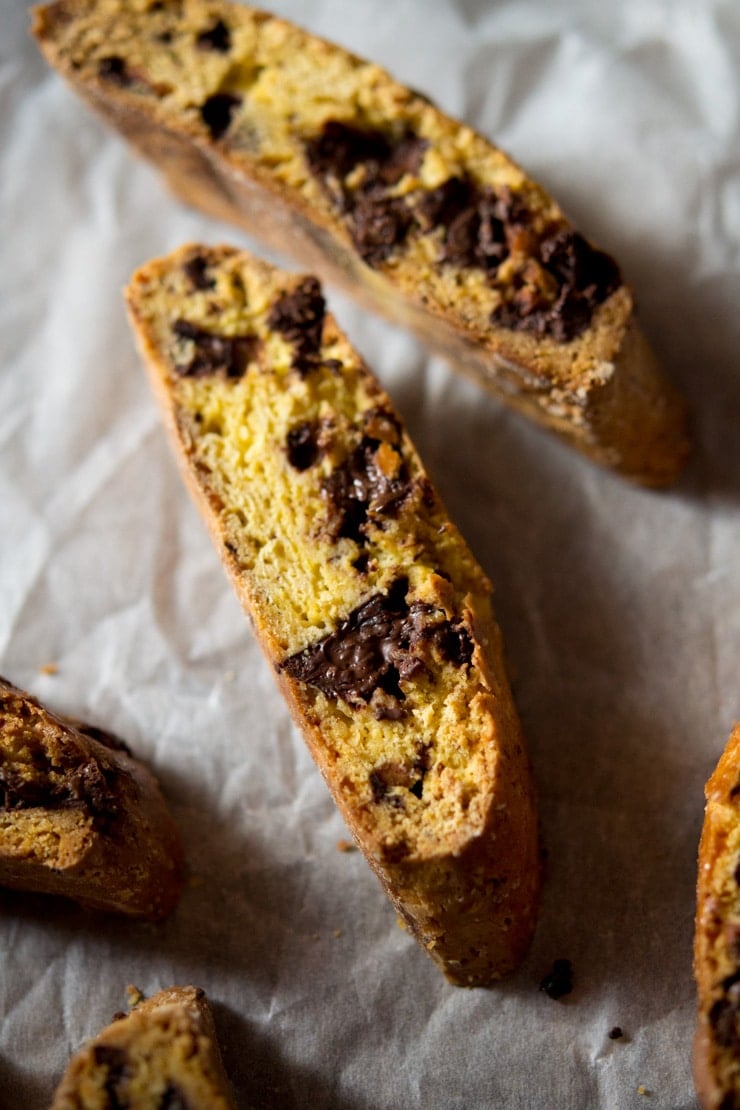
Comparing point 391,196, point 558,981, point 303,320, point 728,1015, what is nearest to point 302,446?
point 303,320

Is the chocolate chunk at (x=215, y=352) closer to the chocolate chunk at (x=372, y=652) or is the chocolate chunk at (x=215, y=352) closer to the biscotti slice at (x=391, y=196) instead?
the biscotti slice at (x=391, y=196)

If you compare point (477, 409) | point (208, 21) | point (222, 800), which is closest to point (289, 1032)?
point (222, 800)

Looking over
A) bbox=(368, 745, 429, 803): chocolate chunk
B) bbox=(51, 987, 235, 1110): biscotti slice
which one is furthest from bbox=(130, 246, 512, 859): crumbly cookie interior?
bbox=(51, 987, 235, 1110): biscotti slice

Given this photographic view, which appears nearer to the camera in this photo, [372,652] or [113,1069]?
Result: [113,1069]

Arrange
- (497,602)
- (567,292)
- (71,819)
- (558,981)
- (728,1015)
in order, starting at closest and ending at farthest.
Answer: (728,1015) < (71,819) < (558,981) < (567,292) < (497,602)

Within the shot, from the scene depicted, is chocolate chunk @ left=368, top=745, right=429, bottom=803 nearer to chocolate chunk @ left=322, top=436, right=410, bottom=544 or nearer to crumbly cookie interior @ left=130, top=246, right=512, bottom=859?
crumbly cookie interior @ left=130, top=246, right=512, bottom=859

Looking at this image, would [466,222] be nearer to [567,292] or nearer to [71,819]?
[567,292]

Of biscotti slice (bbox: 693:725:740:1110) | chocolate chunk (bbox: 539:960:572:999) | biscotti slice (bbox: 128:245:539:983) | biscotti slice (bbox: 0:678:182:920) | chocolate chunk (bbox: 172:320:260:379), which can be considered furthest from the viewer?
chocolate chunk (bbox: 172:320:260:379)

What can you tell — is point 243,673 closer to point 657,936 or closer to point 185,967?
point 185,967
